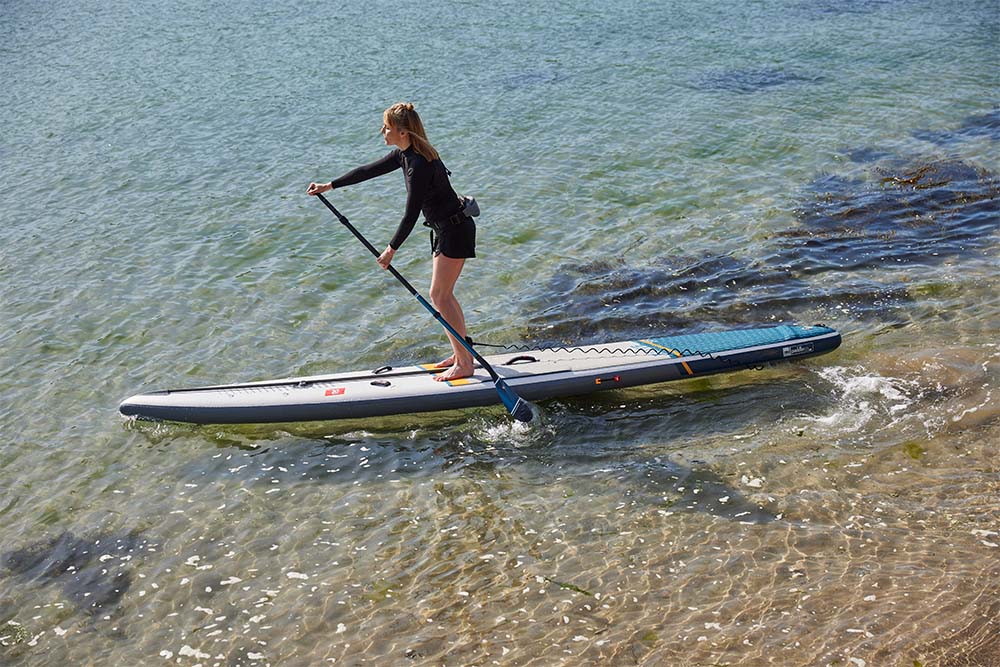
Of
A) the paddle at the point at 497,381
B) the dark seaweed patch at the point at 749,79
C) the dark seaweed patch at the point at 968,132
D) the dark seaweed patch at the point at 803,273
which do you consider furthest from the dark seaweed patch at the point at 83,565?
the dark seaweed patch at the point at 749,79

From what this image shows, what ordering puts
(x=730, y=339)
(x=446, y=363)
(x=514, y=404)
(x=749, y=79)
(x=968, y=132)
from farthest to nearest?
(x=749, y=79)
(x=968, y=132)
(x=446, y=363)
(x=730, y=339)
(x=514, y=404)

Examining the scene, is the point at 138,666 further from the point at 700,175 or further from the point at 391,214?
the point at 700,175

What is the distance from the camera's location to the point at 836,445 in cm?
675

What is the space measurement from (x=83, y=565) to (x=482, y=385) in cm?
333

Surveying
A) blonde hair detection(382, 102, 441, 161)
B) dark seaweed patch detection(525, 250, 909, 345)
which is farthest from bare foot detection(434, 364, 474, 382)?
blonde hair detection(382, 102, 441, 161)

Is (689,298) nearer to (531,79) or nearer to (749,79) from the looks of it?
(749,79)

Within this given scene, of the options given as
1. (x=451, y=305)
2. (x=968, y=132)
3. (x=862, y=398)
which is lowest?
(x=968, y=132)

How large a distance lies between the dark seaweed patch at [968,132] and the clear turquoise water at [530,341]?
10 cm

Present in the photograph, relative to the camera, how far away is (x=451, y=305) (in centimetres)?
785

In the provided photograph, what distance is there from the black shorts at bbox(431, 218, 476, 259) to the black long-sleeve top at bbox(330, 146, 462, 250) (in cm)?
13

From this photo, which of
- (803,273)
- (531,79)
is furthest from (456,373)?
(531,79)

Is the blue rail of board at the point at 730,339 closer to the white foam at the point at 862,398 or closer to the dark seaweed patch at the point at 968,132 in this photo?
the white foam at the point at 862,398

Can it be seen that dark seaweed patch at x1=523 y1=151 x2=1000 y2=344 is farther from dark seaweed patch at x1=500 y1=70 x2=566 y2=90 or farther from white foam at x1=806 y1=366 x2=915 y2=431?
dark seaweed patch at x1=500 y1=70 x2=566 y2=90

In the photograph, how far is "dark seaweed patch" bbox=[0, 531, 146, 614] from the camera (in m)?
6.11
